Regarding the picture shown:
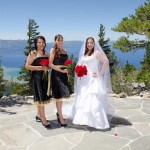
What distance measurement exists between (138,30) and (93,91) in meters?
8.13

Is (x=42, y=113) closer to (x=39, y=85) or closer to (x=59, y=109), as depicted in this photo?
(x=59, y=109)

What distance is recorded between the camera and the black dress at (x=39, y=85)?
7098 millimetres

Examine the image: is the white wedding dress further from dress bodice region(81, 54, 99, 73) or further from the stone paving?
the stone paving

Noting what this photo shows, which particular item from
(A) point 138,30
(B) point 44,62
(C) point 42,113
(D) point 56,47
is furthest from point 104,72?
(A) point 138,30

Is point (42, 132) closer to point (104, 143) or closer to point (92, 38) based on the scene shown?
point (104, 143)

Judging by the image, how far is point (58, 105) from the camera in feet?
24.3

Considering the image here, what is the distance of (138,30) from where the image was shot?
14414 mm

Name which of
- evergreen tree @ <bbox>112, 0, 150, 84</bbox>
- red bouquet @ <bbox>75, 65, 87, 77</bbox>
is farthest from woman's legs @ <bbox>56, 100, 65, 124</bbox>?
evergreen tree @ <bbox>112, 0, 150, 84</bbox>

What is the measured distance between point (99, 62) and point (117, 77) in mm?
9856

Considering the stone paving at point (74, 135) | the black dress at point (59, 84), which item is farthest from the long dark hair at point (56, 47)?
the stone paving at point (74, 135)

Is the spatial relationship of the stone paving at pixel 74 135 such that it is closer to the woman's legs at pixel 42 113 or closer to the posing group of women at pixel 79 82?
the woman's legs at pixel 42 113

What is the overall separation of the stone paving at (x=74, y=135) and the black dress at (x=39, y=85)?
787 mm

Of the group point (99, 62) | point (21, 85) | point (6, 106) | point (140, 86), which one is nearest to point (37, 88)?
point (99, 62)

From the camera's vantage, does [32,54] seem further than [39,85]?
No
